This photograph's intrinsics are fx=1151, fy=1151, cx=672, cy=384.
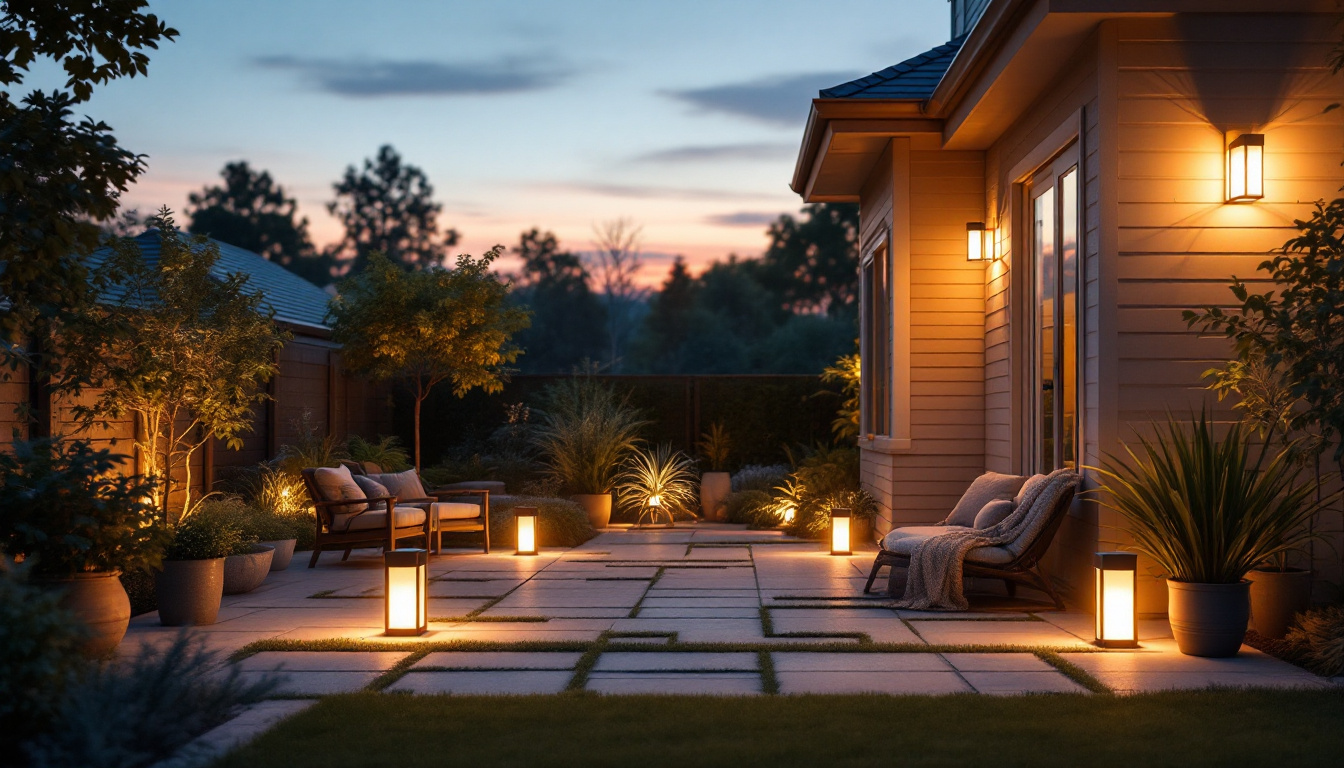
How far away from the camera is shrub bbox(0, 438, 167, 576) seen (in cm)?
469

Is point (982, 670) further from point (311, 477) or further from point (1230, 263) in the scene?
point (311, 477)

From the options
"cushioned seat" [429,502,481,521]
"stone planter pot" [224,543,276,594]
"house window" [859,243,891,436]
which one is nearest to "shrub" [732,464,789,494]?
"house window" [859,243,891,436]

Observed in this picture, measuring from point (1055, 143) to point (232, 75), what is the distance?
1562 centimetres

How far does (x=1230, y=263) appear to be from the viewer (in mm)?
5867

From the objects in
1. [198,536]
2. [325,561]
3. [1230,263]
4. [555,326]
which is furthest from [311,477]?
[555,326]

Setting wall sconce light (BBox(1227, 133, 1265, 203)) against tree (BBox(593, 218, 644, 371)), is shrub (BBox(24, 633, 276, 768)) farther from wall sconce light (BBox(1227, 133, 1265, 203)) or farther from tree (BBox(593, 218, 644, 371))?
tree (BBox(593, 218, 644, 371))

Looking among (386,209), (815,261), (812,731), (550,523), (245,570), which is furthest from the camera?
(386,209)

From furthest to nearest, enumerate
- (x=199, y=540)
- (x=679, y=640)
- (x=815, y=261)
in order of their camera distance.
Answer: (x=815, y=261) < (x=199, y=540) < (x=679, y=640)

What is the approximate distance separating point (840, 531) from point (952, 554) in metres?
2.65

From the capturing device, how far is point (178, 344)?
25.0 feet

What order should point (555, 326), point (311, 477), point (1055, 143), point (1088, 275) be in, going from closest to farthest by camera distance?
1. point (1088, 275)
2. point (1055, 143)
3. point (311, 477)
4. point (555, 326)

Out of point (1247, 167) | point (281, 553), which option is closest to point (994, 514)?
point (1247, 167)

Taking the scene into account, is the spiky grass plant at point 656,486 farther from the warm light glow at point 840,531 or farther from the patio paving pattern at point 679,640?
the patio paving pattern at point 679,640

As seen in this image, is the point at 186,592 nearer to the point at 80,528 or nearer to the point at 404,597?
the point at 80,528
